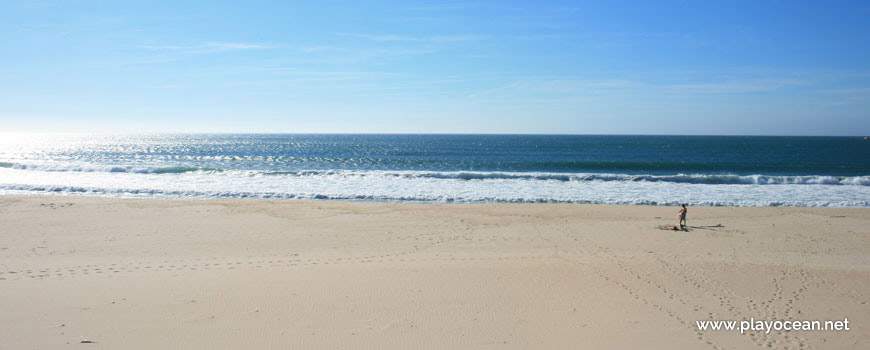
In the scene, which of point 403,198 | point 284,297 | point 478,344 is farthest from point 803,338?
point 403,198

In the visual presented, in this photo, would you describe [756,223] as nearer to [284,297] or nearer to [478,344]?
[478,344]

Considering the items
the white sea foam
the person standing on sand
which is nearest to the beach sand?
the person standing on sand

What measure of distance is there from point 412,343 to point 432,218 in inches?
375

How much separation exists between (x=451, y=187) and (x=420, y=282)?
52.3 ft

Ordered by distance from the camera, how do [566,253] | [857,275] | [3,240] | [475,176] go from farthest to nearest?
[475,176] → [3,240] → [566,253] → [857,275]

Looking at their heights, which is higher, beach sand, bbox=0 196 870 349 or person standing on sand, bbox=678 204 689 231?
person standing on sand, bbox=678 204 689 231

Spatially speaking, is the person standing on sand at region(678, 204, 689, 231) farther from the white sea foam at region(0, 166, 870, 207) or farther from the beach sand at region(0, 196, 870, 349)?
the white sea foam at region(0, 166, 870, 207)

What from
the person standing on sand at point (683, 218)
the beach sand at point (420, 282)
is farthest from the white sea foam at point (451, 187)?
the person standing on sand at point (683, 218)

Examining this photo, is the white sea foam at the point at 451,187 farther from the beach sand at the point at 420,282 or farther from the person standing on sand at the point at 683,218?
the person standing on sand at the point at 683,218

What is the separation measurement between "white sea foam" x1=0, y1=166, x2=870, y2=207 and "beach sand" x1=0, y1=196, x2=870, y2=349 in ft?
19.0

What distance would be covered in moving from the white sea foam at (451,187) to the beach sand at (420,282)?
579 cm

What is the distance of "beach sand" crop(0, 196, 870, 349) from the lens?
5.71m

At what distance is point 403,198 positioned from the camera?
2025 centimetres

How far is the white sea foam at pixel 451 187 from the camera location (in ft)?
66.4
